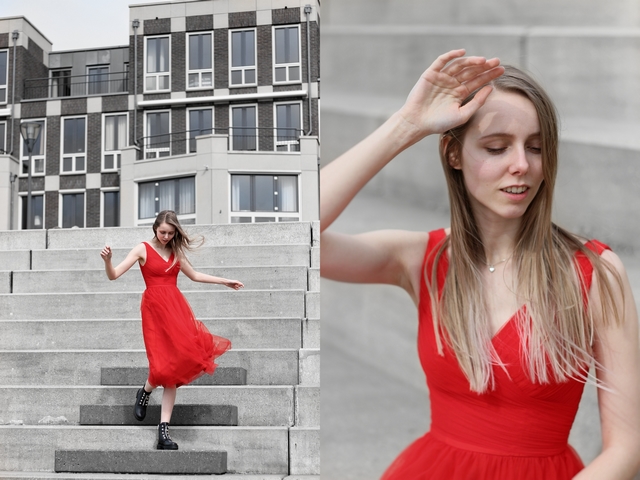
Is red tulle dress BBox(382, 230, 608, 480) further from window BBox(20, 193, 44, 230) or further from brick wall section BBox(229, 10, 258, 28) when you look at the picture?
window BBox(20, 193, 44, 230)

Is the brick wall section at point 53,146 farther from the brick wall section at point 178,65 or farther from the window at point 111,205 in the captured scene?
the brick wall section at point 178,65

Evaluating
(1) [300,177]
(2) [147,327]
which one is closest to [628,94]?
(2) [147,327]

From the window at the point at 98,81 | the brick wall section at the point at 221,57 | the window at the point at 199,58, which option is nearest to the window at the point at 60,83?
the window at the point at 98,81

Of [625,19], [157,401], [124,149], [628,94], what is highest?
[124,149]

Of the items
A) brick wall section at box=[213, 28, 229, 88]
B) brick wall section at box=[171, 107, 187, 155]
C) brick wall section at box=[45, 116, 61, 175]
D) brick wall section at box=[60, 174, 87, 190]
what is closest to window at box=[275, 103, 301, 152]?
brick wall section at box=[213, 28, 229, 88]

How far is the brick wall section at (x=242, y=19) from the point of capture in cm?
501

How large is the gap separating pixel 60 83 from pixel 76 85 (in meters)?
0.11

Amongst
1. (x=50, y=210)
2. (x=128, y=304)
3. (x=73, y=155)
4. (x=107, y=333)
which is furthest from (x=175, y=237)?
(x=50, y=210)

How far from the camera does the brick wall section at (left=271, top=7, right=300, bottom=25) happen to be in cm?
475

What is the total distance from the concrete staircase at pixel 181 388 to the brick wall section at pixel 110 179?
0.93 meters

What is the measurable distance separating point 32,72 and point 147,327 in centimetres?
318

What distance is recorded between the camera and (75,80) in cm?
566

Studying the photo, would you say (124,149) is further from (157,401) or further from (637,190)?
(637,190)

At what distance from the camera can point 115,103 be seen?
5715 millimetres
